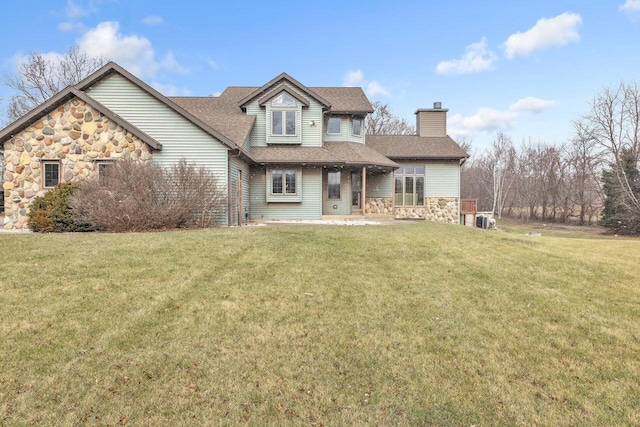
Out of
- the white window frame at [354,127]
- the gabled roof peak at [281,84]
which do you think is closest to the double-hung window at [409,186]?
the white window frame at [354,127]

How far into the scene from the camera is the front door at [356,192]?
20469mm

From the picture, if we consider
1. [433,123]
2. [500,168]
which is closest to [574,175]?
[500,168]

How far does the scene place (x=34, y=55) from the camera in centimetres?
2956

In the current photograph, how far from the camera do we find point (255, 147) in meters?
18.7

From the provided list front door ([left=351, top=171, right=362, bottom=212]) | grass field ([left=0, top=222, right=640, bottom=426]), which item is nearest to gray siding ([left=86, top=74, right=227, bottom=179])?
grass field ([left=0, top=222, right=640, bottom=426])

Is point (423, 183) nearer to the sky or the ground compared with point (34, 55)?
nearer to the ground

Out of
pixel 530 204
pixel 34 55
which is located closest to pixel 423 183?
pixel 530 204

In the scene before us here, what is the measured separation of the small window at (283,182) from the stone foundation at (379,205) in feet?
17.3

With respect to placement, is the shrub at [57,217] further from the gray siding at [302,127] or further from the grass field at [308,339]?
the gray siding at [302,127]

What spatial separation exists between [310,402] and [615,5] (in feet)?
59.5

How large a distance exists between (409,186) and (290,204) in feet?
26.7

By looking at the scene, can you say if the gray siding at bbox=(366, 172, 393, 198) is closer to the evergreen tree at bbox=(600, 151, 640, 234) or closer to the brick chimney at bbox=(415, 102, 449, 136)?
the brick chimney at bbox=(415, 102, 449, 136)

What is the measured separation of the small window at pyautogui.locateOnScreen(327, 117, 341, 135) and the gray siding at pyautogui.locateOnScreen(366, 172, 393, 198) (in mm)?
3290

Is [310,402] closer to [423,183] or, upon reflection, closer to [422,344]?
[422,344]
